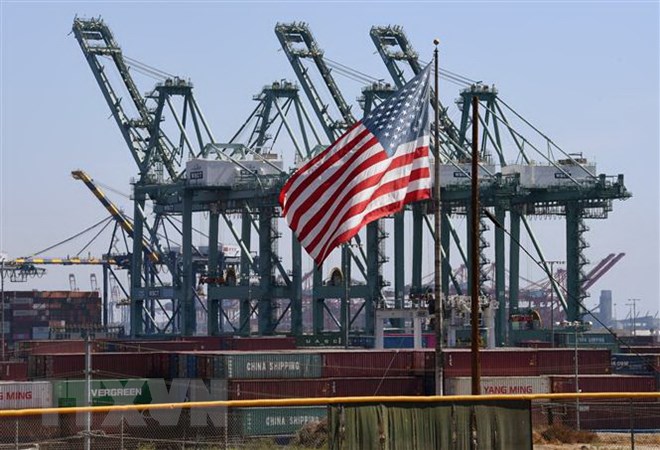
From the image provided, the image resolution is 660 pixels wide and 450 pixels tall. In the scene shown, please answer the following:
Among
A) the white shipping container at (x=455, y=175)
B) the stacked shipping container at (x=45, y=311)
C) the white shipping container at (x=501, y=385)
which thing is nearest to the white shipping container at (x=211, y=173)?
the white shipping container at (x=455, y=175)

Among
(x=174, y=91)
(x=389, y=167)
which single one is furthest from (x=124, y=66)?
(x=389, y=167)

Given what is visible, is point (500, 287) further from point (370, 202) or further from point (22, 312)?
point (22, 312)

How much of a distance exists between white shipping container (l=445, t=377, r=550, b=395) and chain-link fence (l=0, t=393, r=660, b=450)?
401 inches

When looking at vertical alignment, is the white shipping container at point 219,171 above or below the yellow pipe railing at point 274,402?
above

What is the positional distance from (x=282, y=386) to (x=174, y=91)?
6751cm

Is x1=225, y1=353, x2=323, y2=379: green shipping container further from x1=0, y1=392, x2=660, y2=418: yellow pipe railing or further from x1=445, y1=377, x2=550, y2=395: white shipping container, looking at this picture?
x1=0, y1=392, x2=660, y2=418: yellow pipe railing

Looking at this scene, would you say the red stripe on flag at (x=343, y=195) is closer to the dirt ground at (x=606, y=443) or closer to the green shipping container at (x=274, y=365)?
the dirt ground at (x=606, y=443)

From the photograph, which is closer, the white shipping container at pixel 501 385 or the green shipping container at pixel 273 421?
the green shipping container at pixel 273 421

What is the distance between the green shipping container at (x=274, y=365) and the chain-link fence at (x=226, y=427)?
1469cm

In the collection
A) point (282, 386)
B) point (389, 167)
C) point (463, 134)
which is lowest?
point (282, 386)

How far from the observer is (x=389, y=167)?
25938 mm

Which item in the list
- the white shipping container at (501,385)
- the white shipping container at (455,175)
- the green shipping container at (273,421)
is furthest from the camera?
the white shipping container at (455,175)

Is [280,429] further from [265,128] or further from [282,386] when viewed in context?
[265,128]

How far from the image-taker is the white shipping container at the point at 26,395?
2041 inches
